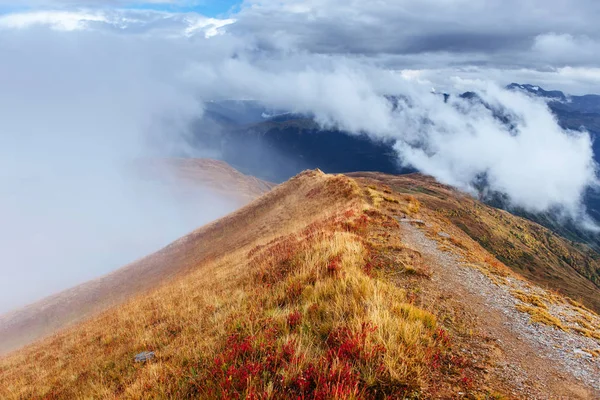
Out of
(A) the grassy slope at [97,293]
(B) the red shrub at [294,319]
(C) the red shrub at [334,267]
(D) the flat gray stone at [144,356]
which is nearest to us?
(B) the red shrub at [294,319]

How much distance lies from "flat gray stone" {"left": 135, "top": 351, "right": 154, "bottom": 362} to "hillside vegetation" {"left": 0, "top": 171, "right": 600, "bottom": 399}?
6.9 inches

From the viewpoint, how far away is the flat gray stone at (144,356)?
28.1ft

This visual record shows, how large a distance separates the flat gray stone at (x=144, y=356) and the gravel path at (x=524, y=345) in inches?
313

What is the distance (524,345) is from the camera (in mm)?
7863

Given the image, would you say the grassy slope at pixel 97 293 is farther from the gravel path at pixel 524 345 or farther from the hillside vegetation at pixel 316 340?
the gravel path at pixel 524 345

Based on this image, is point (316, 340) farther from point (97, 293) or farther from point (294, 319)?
point (97, 293)

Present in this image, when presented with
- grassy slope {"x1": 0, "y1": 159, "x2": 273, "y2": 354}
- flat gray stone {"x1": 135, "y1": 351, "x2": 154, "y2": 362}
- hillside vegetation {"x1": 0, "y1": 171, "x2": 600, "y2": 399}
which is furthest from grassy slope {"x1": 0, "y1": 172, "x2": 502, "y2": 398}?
grassy slope {"x1": 0, "y1": 159, "x2": 273, "y2": 354}

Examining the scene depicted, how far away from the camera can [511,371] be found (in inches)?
253

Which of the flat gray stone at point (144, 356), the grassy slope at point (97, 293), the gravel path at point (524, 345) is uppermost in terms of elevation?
the gravel path at point (524, 345)

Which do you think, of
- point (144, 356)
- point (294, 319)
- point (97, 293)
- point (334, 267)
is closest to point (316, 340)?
point (294, 319)

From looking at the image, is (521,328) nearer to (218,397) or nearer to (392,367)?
(392,367)

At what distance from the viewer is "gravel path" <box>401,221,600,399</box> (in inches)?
245

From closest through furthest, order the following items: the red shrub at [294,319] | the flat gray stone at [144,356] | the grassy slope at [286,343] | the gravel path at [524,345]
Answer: the grassy slope at [286,343], the gravel path at [524,345], the red shrub at [294,319], the flat gray stone at [144,356]

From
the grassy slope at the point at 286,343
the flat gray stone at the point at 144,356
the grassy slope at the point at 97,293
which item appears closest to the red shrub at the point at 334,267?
the grassy slope at the point at 286,343
